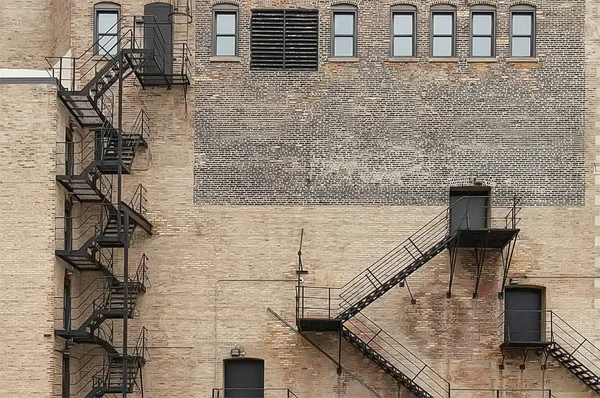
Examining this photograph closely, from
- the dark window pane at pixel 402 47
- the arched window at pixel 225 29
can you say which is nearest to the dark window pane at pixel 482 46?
the dark window pane at pixel 402 47

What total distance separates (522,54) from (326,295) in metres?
9.42

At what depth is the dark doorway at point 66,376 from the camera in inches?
1469

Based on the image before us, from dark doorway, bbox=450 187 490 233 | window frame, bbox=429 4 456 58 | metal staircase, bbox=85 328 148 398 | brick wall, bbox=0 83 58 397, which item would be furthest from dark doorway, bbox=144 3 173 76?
dark doorway, bbox=450 187 490 233

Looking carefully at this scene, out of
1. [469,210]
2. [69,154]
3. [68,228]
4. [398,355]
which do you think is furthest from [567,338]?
[69,154]

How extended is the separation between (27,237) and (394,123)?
1149 centimetres

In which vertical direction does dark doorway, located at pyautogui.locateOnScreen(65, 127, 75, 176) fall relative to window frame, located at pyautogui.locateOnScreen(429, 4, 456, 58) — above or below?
below

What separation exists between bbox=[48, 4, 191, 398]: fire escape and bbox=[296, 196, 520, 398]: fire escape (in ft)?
16.7

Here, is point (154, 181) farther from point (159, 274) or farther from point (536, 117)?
point (536, 117)

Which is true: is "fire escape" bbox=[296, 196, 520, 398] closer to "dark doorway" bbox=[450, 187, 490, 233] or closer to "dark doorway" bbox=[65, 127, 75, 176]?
"dark doorway" bbox=[450, 187, 490, 233]

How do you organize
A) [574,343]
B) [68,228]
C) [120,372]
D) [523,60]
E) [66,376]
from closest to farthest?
[66,376] → [120,372] → [68,228] → [574,343] → [523,60]

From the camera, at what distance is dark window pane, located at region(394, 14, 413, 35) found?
4059cm

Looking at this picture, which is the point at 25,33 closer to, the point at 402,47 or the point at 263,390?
the point at 402,47

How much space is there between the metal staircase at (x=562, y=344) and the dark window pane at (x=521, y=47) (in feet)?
25.6

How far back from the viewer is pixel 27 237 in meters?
35.9
